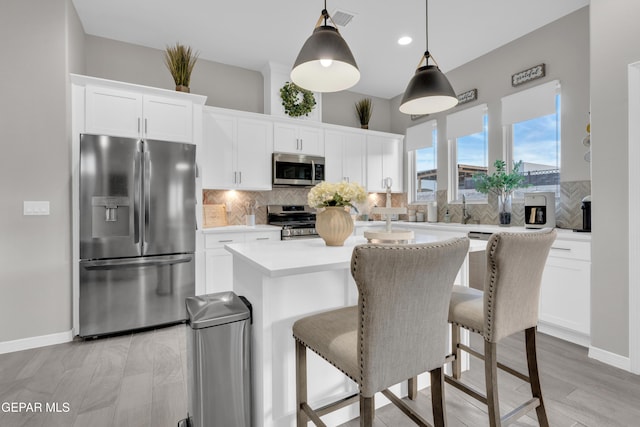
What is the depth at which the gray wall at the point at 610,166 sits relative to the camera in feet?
7.44

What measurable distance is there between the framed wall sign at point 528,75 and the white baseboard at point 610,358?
9.17 ft

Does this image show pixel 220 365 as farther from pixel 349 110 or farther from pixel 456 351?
pixel 349 110

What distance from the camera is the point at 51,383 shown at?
212 cm

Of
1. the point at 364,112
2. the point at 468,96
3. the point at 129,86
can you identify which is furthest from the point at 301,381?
the point at 364,112

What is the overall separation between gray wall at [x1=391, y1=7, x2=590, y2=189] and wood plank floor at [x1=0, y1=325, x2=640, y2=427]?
191 centimetres

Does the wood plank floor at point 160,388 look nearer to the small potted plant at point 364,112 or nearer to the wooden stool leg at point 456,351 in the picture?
the wooden stool leg at point 456,351

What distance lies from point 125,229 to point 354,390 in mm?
2486

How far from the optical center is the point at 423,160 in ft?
17.0

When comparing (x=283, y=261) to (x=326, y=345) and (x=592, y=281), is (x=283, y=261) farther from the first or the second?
(x=592, y=281)

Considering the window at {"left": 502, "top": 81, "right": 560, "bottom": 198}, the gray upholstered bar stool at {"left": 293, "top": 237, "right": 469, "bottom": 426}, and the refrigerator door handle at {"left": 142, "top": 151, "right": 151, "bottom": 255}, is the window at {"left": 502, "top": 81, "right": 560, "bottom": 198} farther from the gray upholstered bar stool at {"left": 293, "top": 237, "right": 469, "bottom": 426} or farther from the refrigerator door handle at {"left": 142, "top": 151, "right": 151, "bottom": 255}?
the refrigerator door handle at {"left": 142, "top": 151, "right": 151, "bottom": 255}

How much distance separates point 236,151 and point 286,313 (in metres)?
2.92

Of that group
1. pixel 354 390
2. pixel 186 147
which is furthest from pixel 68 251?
pixel 354 390

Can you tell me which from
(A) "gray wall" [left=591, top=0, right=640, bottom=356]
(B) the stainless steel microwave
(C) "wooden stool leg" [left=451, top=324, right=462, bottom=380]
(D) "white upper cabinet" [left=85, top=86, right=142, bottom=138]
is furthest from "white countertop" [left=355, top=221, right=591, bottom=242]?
(D) "white upper cabinet" [left=85, top=86, right=142, bottom=138]

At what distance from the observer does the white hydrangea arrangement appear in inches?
75.1
